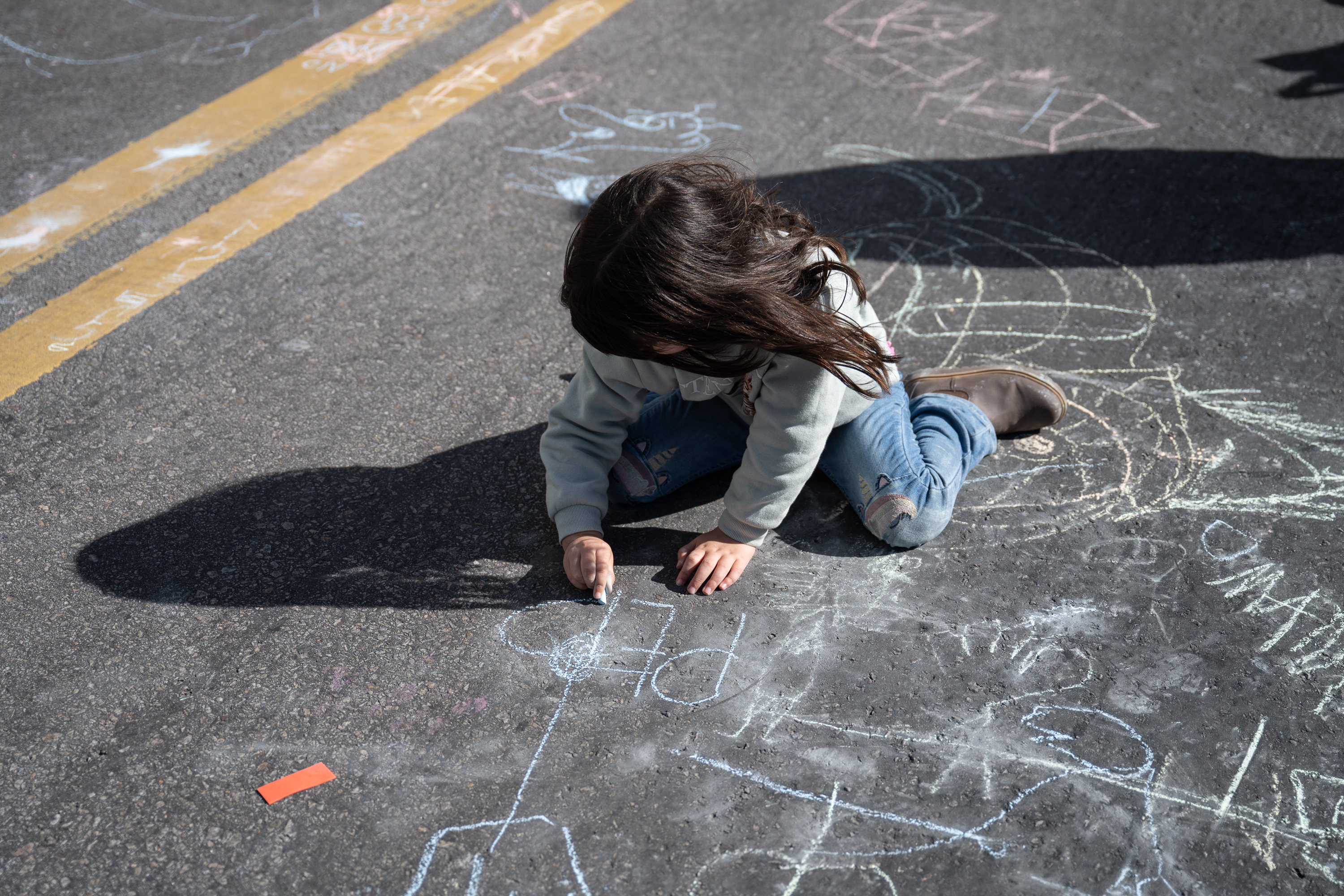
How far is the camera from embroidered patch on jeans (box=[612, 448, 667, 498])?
2137 mm

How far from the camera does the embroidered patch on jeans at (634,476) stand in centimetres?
214

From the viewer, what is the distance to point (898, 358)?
201 centimetres

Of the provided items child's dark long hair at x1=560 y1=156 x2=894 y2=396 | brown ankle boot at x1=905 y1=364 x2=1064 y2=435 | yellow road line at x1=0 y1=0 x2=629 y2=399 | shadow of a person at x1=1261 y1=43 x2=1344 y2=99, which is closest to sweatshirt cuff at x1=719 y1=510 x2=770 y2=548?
child's dark long hair at x1=560 y1=156 x2=894 y2=396

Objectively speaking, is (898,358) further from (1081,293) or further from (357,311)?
(357,311)

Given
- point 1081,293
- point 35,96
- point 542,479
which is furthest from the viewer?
point 35,96

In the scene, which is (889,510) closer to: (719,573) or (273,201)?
(719,573)

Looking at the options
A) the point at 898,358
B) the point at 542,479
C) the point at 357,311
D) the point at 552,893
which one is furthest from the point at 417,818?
the point at 357,311

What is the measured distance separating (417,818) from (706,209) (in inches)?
44.4

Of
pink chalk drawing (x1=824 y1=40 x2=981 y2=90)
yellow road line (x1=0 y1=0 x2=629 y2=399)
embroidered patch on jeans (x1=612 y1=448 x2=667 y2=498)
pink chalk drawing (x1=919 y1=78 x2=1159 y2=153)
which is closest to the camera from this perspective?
embroidered patch on jeans (x1=612 y1=448 x2=667 y2=498)

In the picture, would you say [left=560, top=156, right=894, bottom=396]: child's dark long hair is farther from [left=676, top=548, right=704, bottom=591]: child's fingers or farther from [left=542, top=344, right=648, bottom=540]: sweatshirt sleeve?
[left=676, top=548, right=704, bottom=591]: child's fingers

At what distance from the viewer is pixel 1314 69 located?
381cm

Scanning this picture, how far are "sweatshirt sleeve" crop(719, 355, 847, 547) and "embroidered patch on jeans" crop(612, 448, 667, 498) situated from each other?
0.70ft

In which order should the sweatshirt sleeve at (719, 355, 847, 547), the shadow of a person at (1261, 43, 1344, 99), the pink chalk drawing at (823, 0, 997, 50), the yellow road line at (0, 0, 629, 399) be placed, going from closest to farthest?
the sweatshirt sleeve at (719, 355, 847, 547), the yellow road line at (0, 0, 629, 399), the shadow of a person at (1261, 43, 1344, 99), the pink chalk drawing at (823, 0, 997, 50)

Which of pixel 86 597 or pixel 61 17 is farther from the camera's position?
pixel 61 17
